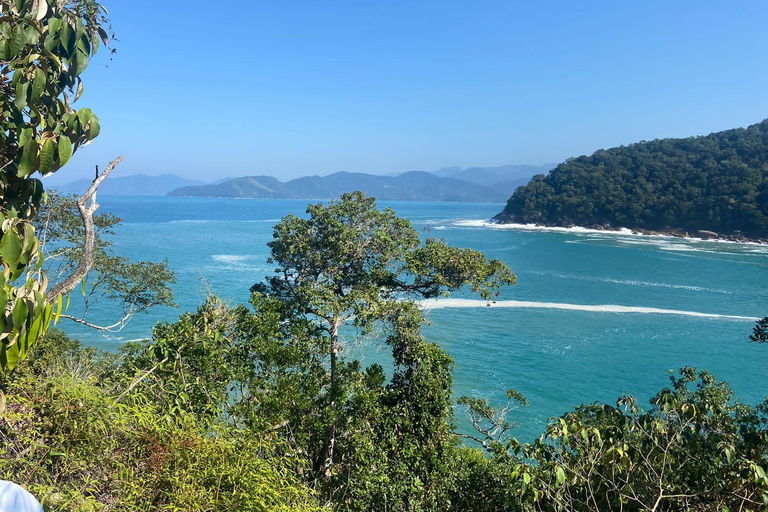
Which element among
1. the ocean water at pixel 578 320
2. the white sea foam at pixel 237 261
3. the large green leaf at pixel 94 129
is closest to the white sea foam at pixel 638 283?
the ocean water at pixel 578 320

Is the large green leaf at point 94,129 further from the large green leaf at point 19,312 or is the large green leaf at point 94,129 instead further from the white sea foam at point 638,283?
the white sea foam at point 638,283

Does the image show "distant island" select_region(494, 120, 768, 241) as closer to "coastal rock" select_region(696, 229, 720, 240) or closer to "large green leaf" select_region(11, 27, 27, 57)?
"coastal rock" select_region(696, 229, 720, 240)

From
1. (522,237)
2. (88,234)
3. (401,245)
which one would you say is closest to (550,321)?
(401,245)

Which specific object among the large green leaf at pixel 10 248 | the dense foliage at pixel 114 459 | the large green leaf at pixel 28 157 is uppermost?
the large green leaf at pixel 28 157

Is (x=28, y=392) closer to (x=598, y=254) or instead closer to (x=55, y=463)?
(x=55, y=463)

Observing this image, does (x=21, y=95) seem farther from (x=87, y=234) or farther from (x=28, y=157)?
(x=87, y=234)

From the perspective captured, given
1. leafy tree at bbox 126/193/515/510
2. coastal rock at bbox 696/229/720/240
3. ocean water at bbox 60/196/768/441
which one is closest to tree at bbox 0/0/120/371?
leafy tree at bbox 126/193/515/510
